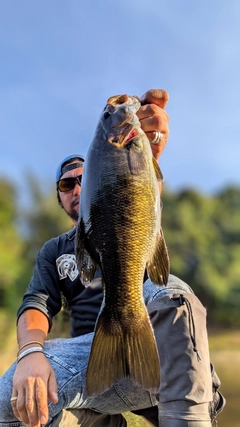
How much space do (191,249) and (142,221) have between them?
2763 cm

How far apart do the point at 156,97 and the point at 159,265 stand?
73 cm

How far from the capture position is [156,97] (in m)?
1.83

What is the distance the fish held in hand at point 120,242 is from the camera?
1.48 meters

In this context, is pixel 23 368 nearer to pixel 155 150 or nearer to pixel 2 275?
pixel 155 150

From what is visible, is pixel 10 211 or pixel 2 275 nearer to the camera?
pixel 2 275

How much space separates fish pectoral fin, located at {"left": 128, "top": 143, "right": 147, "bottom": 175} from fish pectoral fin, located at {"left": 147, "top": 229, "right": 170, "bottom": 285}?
0.79 ft

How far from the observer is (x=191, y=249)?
28.6m

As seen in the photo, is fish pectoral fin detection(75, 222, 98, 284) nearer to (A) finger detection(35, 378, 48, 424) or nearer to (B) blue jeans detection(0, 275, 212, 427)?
(B) blue jeans detection(0, 275, 212, 427)

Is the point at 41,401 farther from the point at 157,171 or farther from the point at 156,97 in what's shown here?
the point at 156,97

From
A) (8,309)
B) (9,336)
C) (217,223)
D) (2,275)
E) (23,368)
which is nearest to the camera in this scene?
(23,368)

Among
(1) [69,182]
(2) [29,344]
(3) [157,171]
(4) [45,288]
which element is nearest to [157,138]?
(3) [157,171]

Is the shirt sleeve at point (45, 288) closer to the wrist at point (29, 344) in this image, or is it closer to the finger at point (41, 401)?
the wrist at point (29, 344)

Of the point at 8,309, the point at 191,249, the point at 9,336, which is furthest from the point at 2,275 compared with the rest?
the point at 191,249

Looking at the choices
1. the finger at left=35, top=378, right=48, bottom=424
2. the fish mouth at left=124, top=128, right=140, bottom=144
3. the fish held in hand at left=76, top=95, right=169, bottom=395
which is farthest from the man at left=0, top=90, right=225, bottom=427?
the fish mouth at left=124, top=128, right=140, bottom=144
